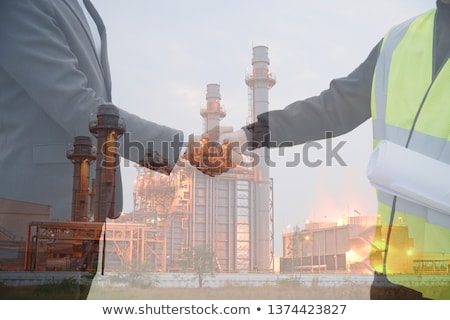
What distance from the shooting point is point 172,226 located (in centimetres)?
720

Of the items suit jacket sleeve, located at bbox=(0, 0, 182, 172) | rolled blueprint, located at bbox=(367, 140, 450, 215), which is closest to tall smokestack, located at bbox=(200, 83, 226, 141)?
suit jacket sleeve, located at bbox=(0, 0, 182, 172)

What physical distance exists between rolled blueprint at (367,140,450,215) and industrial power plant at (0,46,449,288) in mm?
205

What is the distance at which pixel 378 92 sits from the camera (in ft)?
3.27

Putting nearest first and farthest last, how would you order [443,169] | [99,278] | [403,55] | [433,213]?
1. [443,169]
2. [433,213]
3. [403,55]
4. [99,278]

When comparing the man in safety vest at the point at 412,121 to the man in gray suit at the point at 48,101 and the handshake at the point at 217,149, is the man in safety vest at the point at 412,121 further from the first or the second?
the man in gray suit at the point at 48,101

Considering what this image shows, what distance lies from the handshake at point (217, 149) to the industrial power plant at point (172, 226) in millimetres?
251

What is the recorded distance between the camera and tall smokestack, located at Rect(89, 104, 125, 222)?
164 cm

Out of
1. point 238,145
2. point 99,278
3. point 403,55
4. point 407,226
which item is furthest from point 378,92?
point 99,278

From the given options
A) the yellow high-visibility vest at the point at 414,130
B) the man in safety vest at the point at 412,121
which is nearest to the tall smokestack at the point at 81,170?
the man in safety vest at the point at 412,121

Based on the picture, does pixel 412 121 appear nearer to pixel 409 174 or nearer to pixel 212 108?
pixel 409 174

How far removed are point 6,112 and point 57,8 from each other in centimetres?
36

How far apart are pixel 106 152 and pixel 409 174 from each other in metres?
1.19

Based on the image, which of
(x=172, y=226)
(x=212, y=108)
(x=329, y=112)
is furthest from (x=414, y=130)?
(x=172, y=226)
